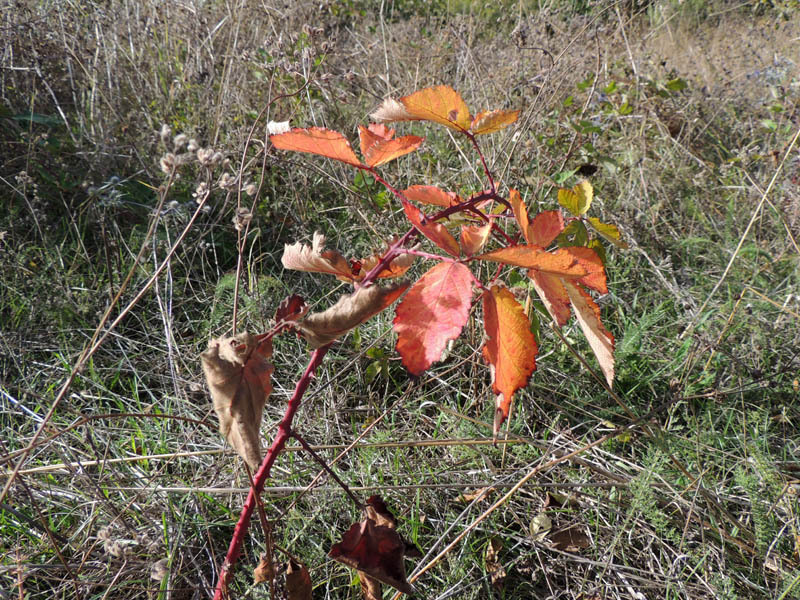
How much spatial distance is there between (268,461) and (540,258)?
42 cm

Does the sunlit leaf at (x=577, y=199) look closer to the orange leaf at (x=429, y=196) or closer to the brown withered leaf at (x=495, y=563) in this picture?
the orange leaf at (x=429, y=196)

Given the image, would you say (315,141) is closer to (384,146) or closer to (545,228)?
(384,146)

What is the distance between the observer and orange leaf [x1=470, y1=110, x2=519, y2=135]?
0.82 meters

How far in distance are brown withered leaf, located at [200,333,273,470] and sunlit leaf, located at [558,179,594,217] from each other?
622 millimetres

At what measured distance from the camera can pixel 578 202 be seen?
3.29 ft

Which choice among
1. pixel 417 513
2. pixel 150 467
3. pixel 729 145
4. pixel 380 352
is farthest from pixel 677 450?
pixel 729 145

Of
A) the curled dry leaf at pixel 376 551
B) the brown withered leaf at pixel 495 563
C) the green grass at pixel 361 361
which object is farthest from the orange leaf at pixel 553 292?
the brown withered leaf at pixel 495 563

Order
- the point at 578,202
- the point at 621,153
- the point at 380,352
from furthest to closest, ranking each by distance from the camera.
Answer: the point at 621,153 < the point at 380,352 < the point at 578,202

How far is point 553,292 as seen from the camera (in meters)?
0.75

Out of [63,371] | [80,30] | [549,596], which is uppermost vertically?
[80,30]

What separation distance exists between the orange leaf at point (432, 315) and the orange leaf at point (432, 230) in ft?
0.08

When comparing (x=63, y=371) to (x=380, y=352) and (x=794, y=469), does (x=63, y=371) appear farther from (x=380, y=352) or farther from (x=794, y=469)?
(x=794, y=469)

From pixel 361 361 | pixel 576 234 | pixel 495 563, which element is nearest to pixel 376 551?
pixel 495 563

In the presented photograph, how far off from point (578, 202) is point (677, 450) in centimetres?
79
